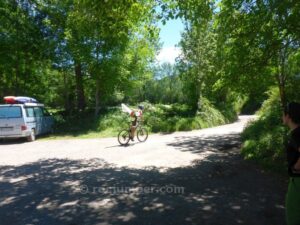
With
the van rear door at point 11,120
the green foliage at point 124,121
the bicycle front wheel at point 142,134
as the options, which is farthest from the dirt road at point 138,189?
the green foliage at point 124,121

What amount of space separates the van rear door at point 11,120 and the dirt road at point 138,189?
3986 mm

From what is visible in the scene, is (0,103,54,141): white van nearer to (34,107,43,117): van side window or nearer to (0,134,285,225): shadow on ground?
(34,107,43,117): van side window

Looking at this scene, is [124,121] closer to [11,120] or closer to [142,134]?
[142,134]

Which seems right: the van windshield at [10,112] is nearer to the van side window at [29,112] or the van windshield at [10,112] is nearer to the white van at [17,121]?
the white van at [17,121]

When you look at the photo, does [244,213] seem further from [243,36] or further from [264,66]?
[264,66]

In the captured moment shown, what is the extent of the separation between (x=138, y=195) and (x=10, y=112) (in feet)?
38.9

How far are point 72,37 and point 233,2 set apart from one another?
630 inches

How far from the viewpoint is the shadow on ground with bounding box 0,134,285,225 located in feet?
18.6

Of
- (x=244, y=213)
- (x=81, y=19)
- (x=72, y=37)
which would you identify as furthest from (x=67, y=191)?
(x=72, y=37)

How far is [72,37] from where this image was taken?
22.5m

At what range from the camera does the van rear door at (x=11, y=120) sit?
1661 cm
